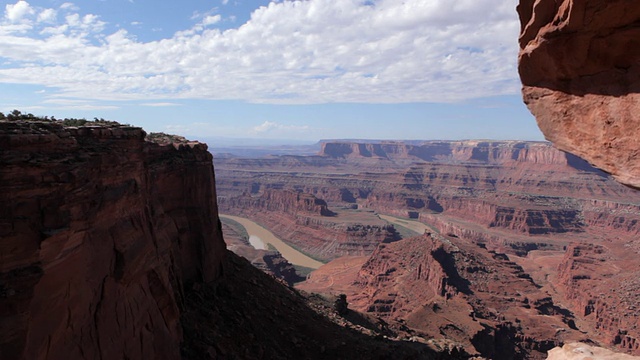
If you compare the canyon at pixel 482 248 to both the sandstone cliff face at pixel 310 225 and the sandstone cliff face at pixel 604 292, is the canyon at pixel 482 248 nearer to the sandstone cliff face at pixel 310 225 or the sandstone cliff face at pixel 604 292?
the sandstone cliff face at pixel 604 292

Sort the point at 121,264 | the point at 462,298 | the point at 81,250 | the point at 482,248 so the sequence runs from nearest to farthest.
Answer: the point at 81,250, the point at 121,264, the point at 462,298, the point at 482,248

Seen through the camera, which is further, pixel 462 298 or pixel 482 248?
pixel 482 248

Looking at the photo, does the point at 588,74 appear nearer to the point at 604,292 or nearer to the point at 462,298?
the point at 462,298

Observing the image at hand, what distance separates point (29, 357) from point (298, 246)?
344ft

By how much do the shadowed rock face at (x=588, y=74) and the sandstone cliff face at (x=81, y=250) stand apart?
12.4 meters

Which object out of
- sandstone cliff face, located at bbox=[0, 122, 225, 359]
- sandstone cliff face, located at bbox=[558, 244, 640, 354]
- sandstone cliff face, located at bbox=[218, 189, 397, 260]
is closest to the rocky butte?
sandstone cliff face, located at bbox=[0, 122, 225, 359]

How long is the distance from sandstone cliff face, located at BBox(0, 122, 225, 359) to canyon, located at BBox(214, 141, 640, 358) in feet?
90.2

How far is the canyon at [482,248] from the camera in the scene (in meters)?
51.1

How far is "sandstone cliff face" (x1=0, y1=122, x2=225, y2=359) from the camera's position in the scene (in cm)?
1041

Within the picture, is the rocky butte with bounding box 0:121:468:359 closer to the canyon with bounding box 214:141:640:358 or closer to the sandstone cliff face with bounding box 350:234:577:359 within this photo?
the canyon with bounding box 214:141:640:358

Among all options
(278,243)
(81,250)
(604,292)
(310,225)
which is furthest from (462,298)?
(278,243)

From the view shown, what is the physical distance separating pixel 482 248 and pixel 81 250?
229 ft

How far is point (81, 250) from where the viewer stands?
12.2 metres

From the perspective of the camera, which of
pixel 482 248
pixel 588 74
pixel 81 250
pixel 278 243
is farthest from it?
pixel 278 243
